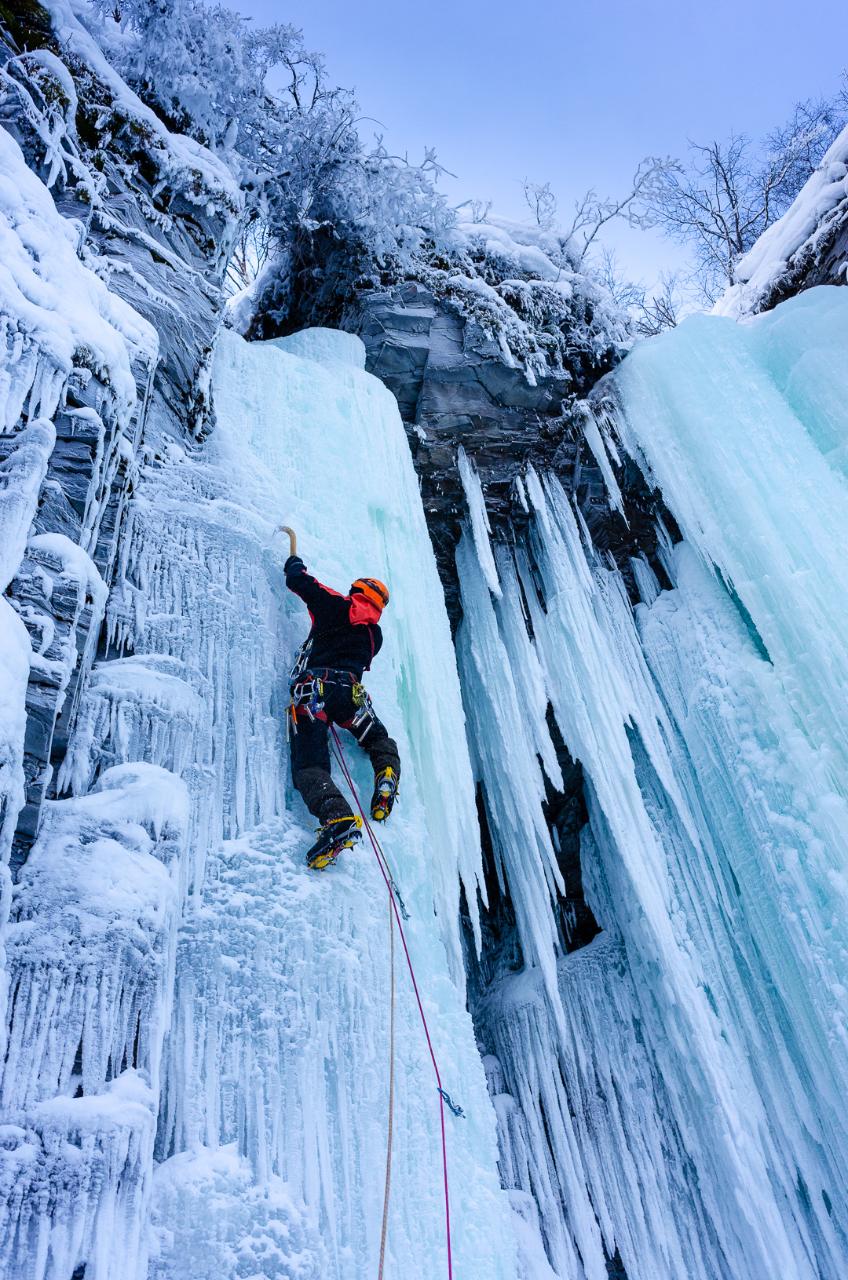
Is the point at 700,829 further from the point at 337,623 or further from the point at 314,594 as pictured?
the point at 314,594

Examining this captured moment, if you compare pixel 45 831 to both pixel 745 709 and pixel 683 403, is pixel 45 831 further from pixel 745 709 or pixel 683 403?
pixel 683 403

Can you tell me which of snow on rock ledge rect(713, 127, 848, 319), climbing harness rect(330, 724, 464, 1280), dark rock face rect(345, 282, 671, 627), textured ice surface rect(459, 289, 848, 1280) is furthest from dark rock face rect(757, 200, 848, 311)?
climbing harness rect(330, 724, 464, 1280)

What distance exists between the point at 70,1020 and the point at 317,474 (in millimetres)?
3187

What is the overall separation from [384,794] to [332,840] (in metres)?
0.48

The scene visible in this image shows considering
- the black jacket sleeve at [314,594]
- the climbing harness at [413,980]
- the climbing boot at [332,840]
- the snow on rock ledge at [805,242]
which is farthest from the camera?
the snow on rock ledge at [805,242]

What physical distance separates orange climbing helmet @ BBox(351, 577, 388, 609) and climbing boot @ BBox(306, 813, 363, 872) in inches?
48.1

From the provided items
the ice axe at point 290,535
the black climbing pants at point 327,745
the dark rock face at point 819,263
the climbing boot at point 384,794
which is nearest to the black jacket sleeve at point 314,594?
the ice axe at point 290,535

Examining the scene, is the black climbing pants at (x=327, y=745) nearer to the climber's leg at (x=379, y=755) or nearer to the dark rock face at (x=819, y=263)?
the climber's leg at (x=379, y=755)

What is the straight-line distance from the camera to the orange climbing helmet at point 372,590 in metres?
3.95

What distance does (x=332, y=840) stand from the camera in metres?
3.04

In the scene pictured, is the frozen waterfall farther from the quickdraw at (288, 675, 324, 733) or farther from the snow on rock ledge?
the snow on rock ledge

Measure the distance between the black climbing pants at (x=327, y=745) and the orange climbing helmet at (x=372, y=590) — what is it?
525 mm

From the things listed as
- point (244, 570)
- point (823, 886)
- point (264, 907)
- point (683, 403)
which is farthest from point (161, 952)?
point (683, 403)

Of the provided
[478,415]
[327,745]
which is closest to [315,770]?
[327,745]
